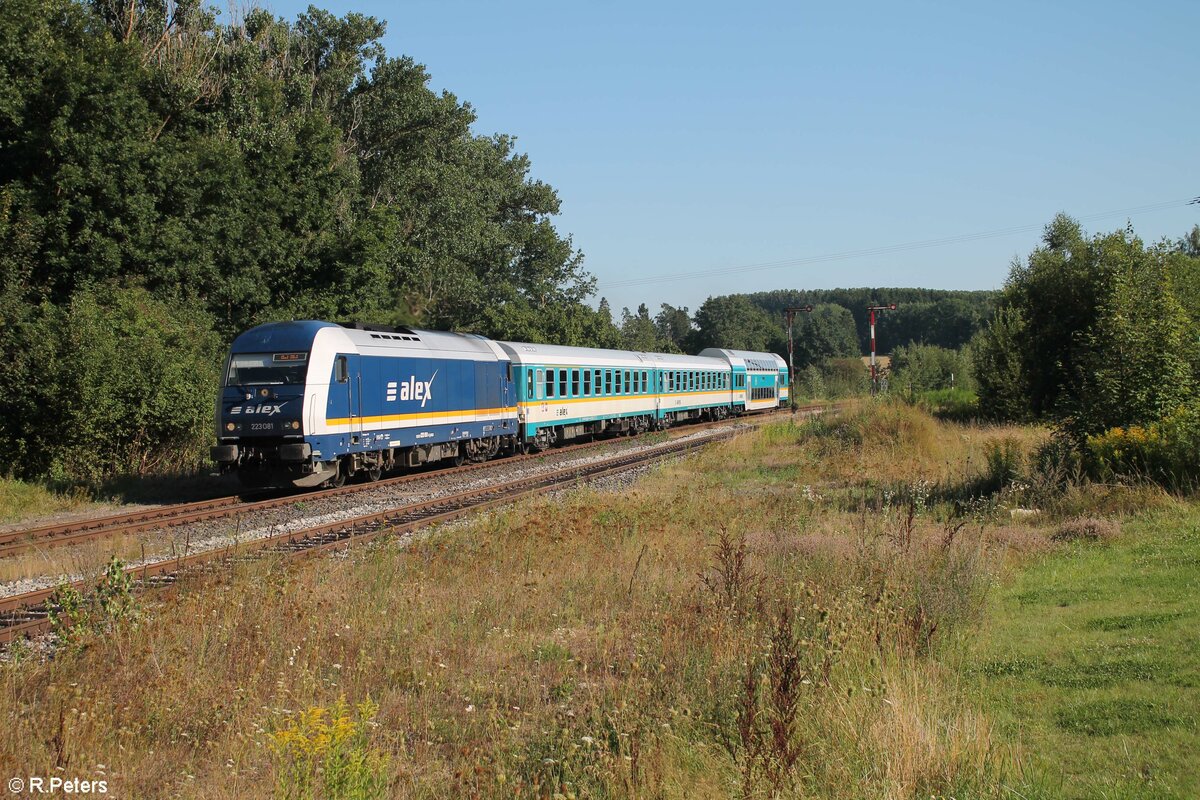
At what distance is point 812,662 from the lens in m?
6.74

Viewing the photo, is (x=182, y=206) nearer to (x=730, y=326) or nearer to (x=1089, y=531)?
(x=1089, y=531)

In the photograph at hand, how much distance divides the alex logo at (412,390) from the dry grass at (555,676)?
9.47m

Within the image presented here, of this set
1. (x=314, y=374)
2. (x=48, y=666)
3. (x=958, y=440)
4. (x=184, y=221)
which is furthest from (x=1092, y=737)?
(x=184, y=221)

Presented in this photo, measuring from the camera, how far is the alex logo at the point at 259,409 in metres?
17.8

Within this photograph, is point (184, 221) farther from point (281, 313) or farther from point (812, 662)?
point (812, 662)

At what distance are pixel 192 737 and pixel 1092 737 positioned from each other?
17.7ft

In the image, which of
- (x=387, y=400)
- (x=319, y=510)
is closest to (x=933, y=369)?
(x=387, y=400)

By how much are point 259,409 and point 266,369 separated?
80cm

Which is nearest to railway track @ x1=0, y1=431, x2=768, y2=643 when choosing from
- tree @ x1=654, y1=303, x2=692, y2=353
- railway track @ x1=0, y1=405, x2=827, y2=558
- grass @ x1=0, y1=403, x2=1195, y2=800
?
grass @ x1=0, y1=403, x2=1195, y2=800

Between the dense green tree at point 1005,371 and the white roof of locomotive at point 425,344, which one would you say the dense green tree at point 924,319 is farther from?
the white roof of locomotive at point 425,344

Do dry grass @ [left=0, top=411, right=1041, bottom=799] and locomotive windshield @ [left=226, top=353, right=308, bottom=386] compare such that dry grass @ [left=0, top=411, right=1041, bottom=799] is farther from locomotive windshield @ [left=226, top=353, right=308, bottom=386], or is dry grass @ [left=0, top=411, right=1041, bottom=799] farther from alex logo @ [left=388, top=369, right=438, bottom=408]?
alex logo @ [left=388, top=369, right=438, bottom=408]

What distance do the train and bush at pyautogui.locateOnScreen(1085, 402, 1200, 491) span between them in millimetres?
13419

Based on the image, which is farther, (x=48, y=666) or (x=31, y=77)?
(x=31, y=77)

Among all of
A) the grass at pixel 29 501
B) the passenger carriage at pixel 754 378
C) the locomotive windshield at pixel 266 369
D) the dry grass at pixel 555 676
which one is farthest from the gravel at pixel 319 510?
the passenger carriage at pixel 754 378
